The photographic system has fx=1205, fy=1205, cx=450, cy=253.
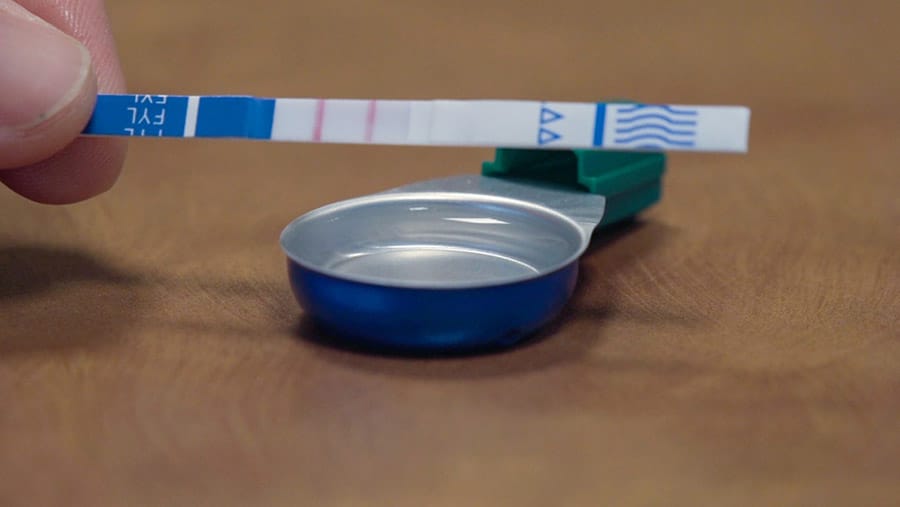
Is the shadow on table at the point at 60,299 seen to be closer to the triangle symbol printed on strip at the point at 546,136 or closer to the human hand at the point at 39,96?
the human hand at the point at 39,96

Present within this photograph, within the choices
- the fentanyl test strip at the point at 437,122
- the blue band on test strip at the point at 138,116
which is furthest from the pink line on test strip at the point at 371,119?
the blue band on test strip at the point at 138,116

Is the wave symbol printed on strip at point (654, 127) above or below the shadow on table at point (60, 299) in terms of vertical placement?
above

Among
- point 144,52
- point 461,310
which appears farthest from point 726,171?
point 144,52

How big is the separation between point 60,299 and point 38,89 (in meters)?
0.13

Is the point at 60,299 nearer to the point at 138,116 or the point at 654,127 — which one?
the point at 138,116

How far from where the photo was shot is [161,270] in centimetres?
75

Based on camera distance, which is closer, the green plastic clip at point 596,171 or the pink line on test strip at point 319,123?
the pink line on test strip at point 319,123

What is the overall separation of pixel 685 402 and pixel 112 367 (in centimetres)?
29

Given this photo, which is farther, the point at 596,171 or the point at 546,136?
the point at 596,171

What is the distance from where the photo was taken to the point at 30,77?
2.08 ft

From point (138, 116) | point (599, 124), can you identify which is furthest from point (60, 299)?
point (599, 124)

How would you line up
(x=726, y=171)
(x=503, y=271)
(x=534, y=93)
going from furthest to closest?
A: (x=534, y=93)
(x=726, y=171)
(x=503, y=271)

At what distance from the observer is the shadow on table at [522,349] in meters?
0.60

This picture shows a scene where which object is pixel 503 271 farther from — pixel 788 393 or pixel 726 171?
pixel 726 171
